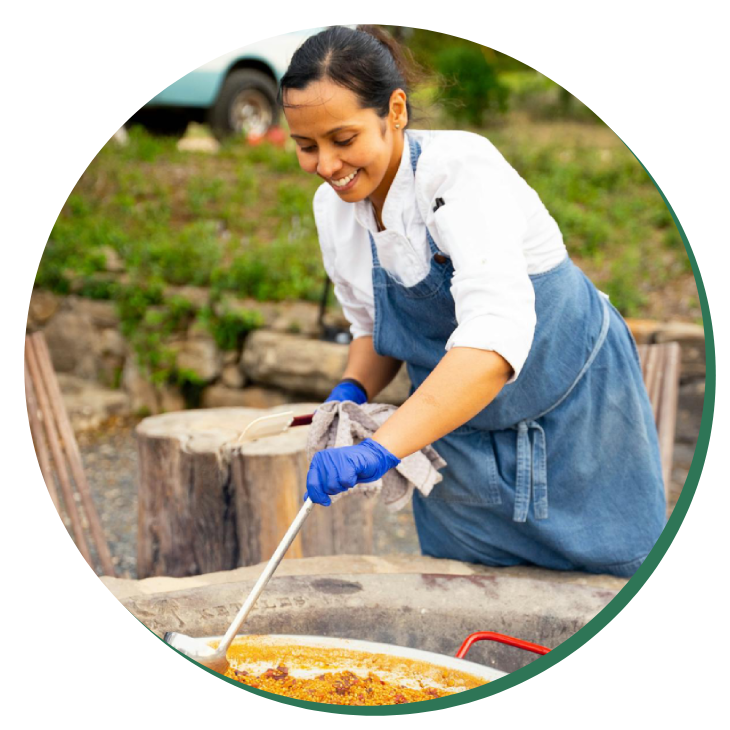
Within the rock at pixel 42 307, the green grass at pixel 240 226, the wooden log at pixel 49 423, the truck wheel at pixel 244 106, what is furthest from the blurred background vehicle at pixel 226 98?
the wooden log at pixel 49 423

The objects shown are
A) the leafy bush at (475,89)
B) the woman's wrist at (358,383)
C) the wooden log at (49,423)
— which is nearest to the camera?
the woman's wrist at (358,383)

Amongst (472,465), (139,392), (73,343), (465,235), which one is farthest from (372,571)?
(73,343)

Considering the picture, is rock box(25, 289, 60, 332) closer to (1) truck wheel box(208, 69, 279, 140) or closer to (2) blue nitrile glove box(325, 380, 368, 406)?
(1) truck wheel box(208, 69, 279, 140)

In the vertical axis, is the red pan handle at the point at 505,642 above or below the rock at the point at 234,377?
below

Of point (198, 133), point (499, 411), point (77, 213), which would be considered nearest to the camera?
point (499, 411)

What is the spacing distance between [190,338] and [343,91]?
3151 mm

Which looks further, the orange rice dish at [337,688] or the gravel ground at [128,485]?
the gravel ground at [128,485]

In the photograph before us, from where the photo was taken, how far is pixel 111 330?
4.70 metres

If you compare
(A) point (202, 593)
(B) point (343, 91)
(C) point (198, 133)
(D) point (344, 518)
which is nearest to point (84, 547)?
(D) point (344, 518)

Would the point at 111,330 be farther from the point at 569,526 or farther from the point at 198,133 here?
the point at 198,133

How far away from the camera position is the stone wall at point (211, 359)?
396 centimetres

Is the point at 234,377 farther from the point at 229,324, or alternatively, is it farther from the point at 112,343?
the point at 112,343

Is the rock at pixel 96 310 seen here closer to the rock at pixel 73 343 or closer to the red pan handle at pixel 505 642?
the rock at pixel 73 343

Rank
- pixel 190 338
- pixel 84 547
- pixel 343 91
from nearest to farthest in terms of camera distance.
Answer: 1. pixel 343 91
2. pixel 84 547
3. pixel 190 338
